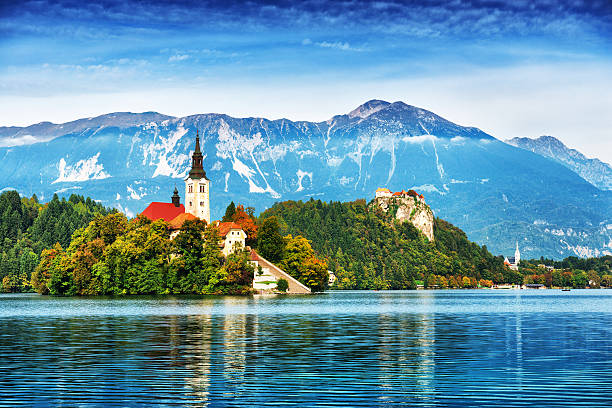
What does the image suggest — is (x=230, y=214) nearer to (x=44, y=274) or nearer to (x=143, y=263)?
(x=143, y=263)

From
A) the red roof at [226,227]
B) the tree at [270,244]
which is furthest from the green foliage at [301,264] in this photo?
the red roof at [226,227]

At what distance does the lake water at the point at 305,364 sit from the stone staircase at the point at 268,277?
320ft

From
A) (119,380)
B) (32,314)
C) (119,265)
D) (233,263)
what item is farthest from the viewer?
(233,263)

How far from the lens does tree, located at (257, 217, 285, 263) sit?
178 metres

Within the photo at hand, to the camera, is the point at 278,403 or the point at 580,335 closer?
the point at 278,403

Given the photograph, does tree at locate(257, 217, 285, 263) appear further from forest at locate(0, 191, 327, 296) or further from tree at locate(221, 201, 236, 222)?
tree at locate(221, 201, 236, 222)

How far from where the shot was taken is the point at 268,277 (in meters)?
170

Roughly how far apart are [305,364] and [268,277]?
5081 inches

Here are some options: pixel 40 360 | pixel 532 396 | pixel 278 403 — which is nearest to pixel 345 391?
pixel 278 403

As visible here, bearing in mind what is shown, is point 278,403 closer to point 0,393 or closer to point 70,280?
point 0,393

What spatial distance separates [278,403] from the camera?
99.5 feet

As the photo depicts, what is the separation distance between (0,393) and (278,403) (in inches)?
415

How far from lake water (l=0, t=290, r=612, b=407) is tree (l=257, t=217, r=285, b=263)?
353 ft

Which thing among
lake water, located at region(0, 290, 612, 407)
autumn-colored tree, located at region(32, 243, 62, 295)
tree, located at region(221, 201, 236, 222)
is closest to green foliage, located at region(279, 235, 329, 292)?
tree, located at region(221, 201, 236, 222)
